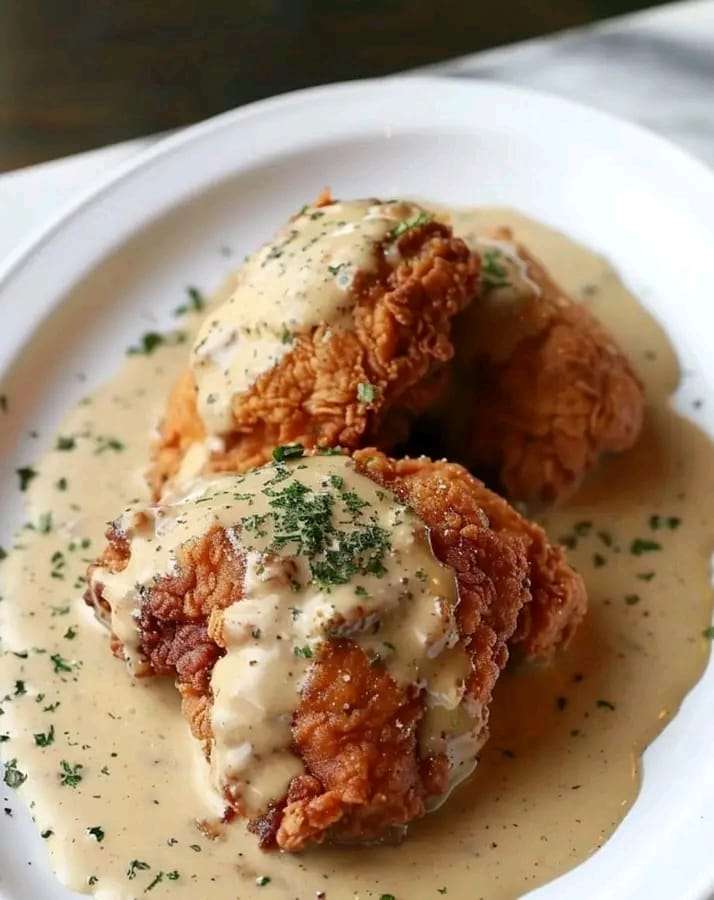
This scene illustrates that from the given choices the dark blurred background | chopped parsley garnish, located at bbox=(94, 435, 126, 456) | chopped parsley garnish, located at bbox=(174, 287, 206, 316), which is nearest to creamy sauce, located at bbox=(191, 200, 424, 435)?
chopped parsley garnish, located at bbox=(94, 435, 126, 456)

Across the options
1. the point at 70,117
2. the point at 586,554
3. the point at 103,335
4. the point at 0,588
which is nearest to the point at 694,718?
the point at 586,554

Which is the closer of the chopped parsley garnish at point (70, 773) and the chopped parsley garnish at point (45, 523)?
the chopped parsley garnish at point (70, 773)

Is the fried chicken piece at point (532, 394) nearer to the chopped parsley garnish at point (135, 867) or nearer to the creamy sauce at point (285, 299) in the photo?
the creamy sauce at point (285, 299)

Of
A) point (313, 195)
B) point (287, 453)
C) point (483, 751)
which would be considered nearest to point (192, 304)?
point (313, 195)

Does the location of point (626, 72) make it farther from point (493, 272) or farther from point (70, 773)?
point (70, 773)

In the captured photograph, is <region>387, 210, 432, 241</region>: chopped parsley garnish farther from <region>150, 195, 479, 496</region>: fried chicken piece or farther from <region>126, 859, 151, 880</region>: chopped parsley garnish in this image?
<region>126, 859, 151, 880</region>: chopped parsley garnish

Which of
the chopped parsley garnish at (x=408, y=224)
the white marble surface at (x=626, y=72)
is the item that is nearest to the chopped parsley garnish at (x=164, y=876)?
the chopped parsley garnish at (x=408, y=224)
